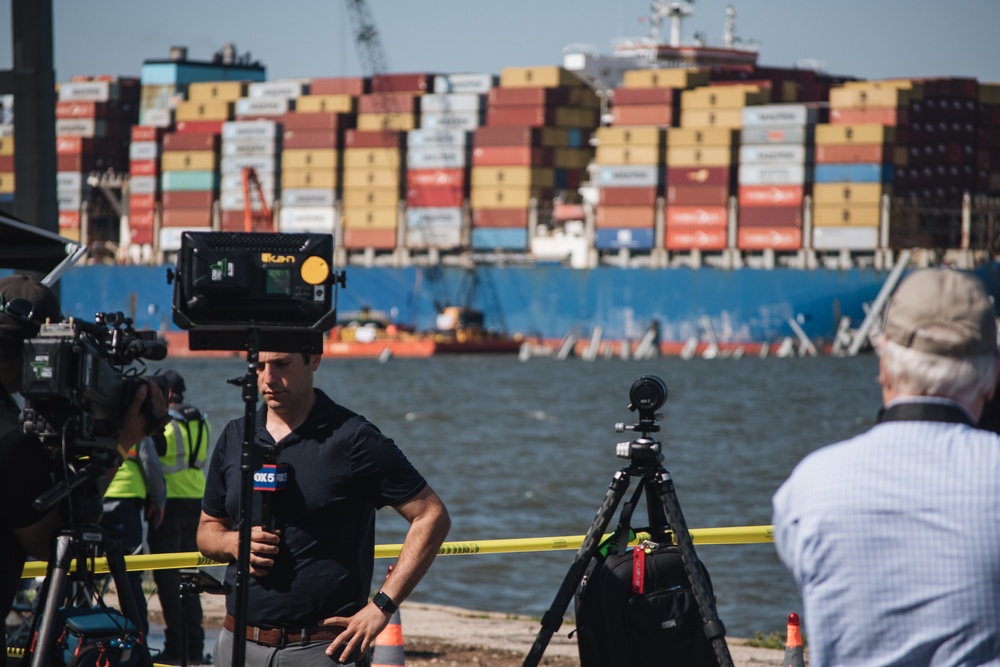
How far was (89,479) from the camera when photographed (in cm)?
298

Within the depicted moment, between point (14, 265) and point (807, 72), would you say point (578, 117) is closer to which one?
point (807, 72)

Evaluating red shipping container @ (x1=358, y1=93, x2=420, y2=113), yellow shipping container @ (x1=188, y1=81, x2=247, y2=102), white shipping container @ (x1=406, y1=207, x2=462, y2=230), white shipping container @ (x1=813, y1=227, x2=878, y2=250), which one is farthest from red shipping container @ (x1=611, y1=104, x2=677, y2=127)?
yellow shipping container @ (x1=188, y1=81, x2=247, y2=102)

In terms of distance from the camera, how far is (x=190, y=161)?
78.9 metres

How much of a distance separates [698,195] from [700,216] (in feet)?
4.60

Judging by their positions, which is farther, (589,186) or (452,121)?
(452,121)

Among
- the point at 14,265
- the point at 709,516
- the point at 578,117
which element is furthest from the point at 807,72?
the point at 14,265

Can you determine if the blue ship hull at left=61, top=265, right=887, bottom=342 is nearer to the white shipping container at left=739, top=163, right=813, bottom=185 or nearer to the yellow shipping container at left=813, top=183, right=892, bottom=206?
the yellow shipping container at left=813, top=183, right=892, bottom=206

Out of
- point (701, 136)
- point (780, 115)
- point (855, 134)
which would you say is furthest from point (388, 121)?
point (855, 134)

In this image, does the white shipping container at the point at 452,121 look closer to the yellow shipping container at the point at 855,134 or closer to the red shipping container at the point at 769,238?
the red shipping container at the point at 769,238

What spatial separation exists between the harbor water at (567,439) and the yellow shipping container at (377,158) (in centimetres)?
1414

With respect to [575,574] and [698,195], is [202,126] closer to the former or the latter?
[698,195]

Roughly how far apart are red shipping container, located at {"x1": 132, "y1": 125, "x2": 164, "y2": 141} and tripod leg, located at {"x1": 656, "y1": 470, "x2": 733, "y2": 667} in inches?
3182

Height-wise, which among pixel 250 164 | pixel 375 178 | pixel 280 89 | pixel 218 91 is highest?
pixel 280 89

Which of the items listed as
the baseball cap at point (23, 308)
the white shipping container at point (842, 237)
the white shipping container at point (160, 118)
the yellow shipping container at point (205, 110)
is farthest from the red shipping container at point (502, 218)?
the baseball cap at point (23, 308)
